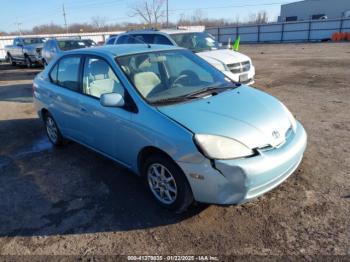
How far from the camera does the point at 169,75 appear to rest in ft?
12.9

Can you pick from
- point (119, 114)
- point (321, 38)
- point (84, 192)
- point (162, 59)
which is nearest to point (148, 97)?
point (119, 114)

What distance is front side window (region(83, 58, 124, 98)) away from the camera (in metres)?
3.78

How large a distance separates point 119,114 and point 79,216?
122 cm

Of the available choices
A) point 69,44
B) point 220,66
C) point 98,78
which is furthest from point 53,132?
point 69,44

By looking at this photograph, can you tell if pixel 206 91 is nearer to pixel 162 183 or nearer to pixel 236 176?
pixel 162 183

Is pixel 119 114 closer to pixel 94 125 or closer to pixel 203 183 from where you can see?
pixel 94 125

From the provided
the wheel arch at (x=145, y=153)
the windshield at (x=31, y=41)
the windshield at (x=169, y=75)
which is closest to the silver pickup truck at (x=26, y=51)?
the windshield at (x=31, y=41)

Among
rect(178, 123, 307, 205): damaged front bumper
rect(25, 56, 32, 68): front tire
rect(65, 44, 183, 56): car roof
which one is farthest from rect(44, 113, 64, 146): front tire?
rect(25, 56, 32, 68): front tire

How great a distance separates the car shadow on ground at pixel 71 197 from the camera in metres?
3.21

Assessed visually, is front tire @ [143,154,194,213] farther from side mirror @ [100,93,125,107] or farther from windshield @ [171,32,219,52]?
windshield @ [171,32,219,52]

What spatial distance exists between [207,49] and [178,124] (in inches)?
282

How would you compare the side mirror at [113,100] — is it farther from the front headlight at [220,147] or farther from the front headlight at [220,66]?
the front headlight at [220,66]

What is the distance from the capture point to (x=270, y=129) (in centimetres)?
304

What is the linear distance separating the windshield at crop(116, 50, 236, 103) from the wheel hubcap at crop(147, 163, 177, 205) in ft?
2.47
